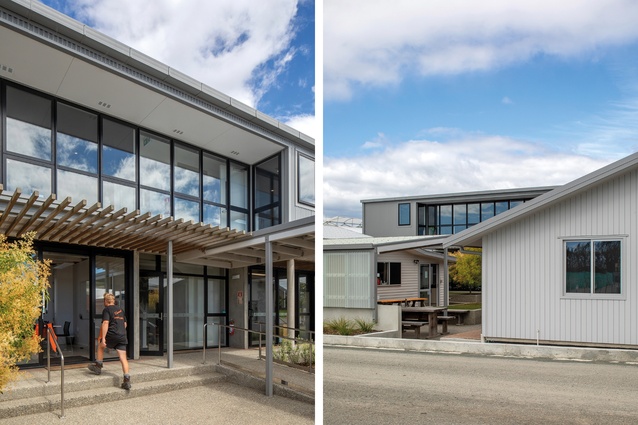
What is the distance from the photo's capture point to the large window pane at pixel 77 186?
590cm

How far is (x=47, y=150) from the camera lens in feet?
19.0

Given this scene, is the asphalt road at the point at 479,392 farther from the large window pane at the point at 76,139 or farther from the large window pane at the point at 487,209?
the large window pane at the point at 487,209

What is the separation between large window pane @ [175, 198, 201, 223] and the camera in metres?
7.30

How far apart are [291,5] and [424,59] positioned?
1.74 metres

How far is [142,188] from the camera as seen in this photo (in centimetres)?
684

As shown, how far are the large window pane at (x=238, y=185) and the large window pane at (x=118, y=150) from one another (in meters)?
1.66

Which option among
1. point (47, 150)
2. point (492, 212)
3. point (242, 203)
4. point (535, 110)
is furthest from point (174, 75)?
point (492, 212)

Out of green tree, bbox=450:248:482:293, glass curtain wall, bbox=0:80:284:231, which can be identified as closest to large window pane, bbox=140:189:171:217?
glass curtain wall, bbox=0:80:284:231

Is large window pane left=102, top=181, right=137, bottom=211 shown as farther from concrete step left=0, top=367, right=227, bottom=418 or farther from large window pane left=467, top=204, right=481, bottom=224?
large window pane left=467, top=204, right=481, bottom=224

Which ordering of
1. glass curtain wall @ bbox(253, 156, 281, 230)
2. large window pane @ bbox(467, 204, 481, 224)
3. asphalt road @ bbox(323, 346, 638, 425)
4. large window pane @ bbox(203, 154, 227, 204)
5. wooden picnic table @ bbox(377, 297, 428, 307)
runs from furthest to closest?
large window pane @ bbox(467, 204, 481, 224)
wooden picnic table @ bbox(377, 297, 428, 307)
glass curtain wall @ bbox(253, 156, 281, 230)
large window pane @ bbox(203, 154, 227, 204)
asphalt road @ bbox(323, 346, 638, 425)

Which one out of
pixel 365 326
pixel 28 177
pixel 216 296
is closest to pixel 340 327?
pixel 365 326

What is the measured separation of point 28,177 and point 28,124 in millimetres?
509

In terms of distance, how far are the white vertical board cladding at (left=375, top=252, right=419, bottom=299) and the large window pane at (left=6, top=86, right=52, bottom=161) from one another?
6.98 meters

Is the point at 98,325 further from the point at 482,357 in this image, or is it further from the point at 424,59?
the point at 424,59
